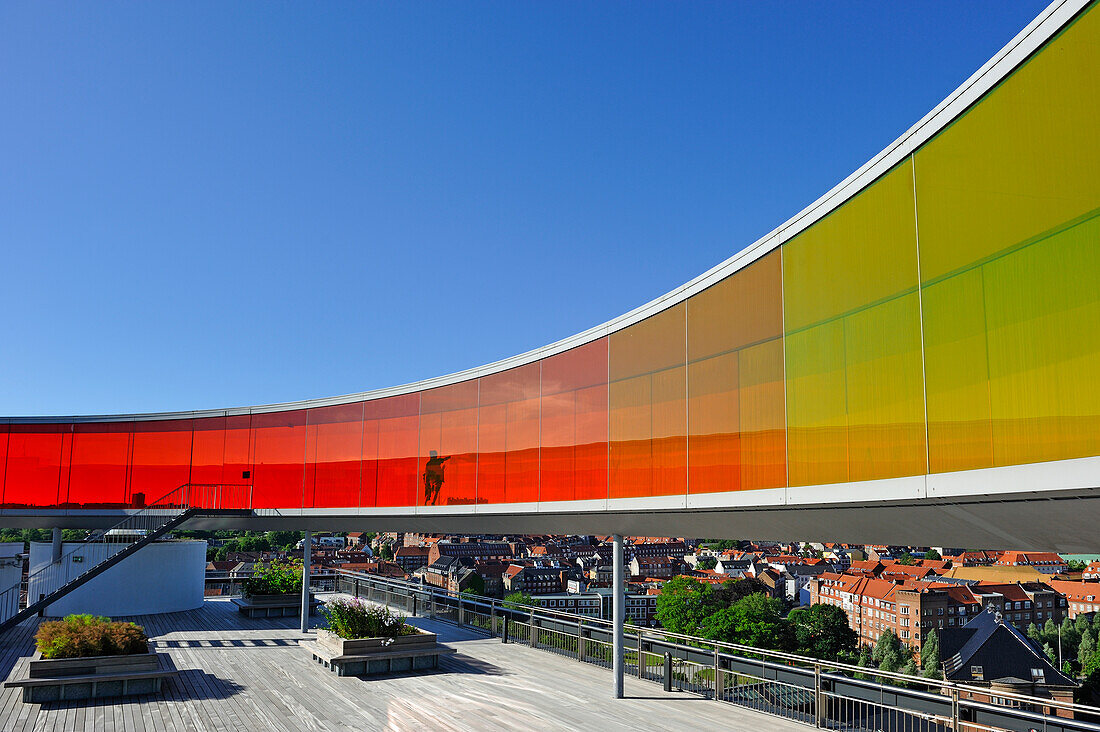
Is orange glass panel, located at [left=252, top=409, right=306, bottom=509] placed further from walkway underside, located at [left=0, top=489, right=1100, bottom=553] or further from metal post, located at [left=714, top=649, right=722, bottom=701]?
metal post, located at [left=714, top=649, right=722, bottom=701]

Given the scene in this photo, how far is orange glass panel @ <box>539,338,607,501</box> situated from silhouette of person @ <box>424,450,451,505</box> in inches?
172

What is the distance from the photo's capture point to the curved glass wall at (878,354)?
6.68 m

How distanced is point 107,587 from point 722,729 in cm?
2203

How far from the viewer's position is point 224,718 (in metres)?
13.4

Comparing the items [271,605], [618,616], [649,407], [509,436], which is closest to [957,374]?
[649,407]

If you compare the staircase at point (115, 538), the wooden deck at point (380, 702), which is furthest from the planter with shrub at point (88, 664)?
the staircase at point (115, 538)

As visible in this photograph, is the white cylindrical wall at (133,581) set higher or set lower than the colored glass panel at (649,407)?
lower

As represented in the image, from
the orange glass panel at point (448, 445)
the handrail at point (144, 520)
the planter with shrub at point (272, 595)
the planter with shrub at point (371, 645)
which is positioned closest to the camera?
the planter with shrub at point (371, 645)

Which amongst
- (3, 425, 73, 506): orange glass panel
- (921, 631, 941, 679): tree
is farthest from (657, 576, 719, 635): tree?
(3, 425, 73, 506): orange glass panel

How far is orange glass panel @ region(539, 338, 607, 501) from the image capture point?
1588 centimetres

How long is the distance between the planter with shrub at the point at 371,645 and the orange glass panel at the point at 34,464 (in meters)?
14.2

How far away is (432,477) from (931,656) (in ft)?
426

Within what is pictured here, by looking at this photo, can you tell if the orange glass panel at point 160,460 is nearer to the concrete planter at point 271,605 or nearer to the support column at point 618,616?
the concrete planter at point 271,605

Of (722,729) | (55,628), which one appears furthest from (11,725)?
(722,729)
